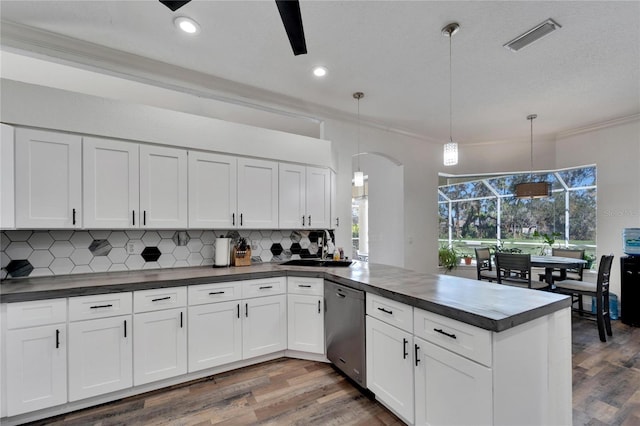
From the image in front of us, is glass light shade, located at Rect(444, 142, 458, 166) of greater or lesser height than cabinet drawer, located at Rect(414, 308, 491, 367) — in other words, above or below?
above

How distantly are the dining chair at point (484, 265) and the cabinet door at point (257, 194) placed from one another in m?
3.51

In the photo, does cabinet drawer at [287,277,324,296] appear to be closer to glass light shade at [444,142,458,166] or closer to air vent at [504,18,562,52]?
glass light shade at [444,142,458,166]

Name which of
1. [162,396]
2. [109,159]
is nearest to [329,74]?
[109,159]

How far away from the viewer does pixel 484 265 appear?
196 inches

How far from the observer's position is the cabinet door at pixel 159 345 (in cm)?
228

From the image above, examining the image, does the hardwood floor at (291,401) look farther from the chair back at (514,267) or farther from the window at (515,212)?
the window at (515,212)

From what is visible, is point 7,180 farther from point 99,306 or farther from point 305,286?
point 305,286

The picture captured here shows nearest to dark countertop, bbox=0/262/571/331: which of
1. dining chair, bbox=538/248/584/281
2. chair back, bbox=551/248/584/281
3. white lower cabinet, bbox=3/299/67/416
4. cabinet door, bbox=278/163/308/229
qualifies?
white lower cabinet, bbox=3/299/67/416

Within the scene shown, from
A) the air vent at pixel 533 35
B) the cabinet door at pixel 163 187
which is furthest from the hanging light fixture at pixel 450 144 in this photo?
the cabinet door at pixel 163 187

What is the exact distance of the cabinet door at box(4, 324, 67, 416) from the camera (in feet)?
6.34

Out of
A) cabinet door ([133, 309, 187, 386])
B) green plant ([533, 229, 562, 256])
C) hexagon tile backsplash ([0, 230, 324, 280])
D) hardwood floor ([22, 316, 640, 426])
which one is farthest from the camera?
green plant ([533, 229, 562, 256])

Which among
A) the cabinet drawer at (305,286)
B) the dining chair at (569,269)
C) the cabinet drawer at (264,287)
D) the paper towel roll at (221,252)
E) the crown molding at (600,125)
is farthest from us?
the dining chair at (569,269)

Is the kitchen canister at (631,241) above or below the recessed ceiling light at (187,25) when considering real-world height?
below

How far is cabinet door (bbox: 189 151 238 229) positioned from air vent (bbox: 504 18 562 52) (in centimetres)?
282
